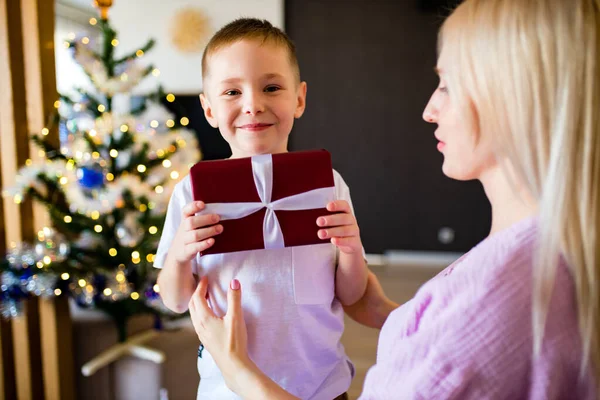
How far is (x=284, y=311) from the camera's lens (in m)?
1.00

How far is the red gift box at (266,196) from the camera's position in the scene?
899mm

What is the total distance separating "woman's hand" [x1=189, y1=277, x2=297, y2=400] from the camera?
836mm

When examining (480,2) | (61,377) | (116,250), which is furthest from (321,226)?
(61,377)

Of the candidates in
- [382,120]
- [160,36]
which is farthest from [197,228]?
[160,36]

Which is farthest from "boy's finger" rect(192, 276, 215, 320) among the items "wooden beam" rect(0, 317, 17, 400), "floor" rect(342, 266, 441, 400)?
"floor" rect(342, 266, 441, 400)

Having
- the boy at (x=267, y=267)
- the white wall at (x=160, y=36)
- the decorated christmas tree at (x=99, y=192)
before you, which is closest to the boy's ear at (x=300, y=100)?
the boy at (x=267, y=267)

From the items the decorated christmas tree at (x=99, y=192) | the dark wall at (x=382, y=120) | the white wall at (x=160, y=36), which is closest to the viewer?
the decorated christmas tree at (x=99, y=192)

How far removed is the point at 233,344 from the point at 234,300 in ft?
0.26

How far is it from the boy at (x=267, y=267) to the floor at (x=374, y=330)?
1816mm

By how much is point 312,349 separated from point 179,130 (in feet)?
5.41

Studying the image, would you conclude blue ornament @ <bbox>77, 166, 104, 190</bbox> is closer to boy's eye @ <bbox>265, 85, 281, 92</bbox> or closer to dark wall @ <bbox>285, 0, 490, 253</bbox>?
boy's eye @ <bbox>265, 85, 281, 92</bbox>

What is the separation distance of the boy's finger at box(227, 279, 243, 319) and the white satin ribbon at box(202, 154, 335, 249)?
0.32 ft

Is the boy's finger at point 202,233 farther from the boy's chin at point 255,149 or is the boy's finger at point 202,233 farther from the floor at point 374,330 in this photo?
the floor at point 374,330

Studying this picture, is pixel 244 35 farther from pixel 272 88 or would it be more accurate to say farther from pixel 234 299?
pixel 234 299
